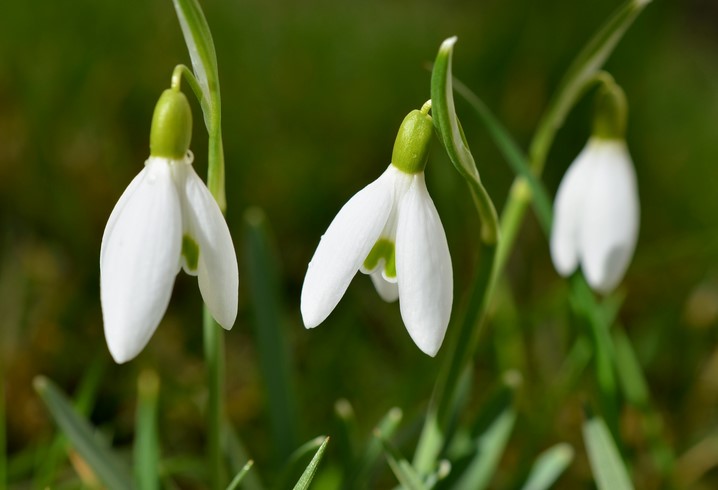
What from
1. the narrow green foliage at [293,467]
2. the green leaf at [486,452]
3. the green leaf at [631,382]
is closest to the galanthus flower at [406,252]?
the narrow green foliage at [293,467]

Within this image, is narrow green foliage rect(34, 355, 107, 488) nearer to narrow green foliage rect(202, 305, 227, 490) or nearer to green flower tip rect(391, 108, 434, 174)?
narrow green foliage rect(202, 305, 227, 490)

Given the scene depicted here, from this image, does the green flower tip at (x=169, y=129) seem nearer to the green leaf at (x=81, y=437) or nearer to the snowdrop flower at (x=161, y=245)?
the snowdrop flower at (x=161, y=245)

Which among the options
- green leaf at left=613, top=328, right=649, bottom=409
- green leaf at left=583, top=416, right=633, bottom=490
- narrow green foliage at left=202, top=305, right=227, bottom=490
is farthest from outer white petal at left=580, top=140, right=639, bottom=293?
narrow green foliage at left=202, top=305, right=227, bottom=490

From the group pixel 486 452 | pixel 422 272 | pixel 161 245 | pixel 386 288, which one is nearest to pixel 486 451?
pixel 486 452

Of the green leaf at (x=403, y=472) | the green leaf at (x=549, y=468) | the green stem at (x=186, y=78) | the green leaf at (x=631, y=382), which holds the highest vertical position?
the green stem at (x=186, y=78)

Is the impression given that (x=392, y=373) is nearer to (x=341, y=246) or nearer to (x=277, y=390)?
(x=277, y=390)

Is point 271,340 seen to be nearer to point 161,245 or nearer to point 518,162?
point 518,162

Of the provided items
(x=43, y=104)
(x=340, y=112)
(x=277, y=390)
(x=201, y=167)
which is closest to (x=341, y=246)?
(x=277, y=390)
